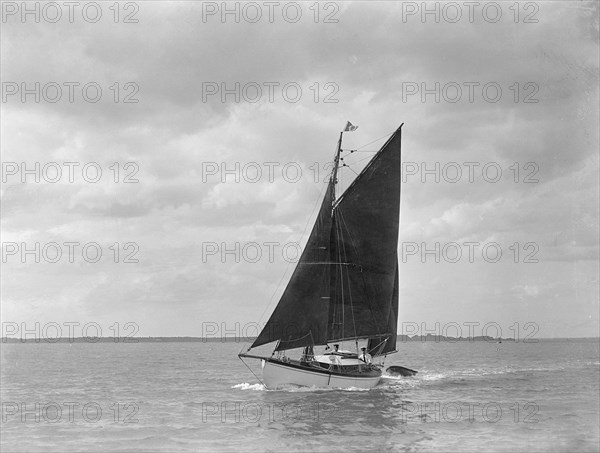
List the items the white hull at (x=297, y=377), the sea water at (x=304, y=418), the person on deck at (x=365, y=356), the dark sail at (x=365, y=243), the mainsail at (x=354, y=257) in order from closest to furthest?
1. the sea water at (x=304, y=418)
2. the white hull at (x=297, y=377)
3. the mainsail at (x=354, y=257)
4. the dark sail at (x=365, y=243)
5. the person on deck at (x=365, y=356)

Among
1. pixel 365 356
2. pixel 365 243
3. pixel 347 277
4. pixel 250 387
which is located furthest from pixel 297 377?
pixel 250 387

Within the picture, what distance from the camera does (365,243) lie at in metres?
47.2

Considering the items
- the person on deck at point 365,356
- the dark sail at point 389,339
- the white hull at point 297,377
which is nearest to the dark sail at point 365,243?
the person on deck at point 365,356

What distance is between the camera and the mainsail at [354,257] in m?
45.9

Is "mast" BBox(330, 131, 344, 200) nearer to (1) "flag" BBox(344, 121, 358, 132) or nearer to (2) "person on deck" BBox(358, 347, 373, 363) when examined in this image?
(1) "flag" BBox(344, 121, 358, 132)

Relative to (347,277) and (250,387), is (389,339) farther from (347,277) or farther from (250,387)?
(250,387)

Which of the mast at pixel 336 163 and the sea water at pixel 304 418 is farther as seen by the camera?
the mast at pixel 336 163

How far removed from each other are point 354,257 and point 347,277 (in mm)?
1387

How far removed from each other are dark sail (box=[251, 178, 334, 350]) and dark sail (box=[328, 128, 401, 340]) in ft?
3.55

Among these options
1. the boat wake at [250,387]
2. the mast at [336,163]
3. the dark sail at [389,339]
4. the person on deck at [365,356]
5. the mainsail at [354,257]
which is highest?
the mast at [336,163]

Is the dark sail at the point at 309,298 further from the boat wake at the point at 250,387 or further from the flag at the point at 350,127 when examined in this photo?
the boat wake at the point at 250,387

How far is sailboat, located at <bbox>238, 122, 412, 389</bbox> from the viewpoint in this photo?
148 ft

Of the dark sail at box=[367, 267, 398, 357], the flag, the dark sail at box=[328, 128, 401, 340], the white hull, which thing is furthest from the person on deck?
the flag

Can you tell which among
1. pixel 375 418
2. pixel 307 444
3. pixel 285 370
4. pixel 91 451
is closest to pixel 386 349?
pixel 285 370
